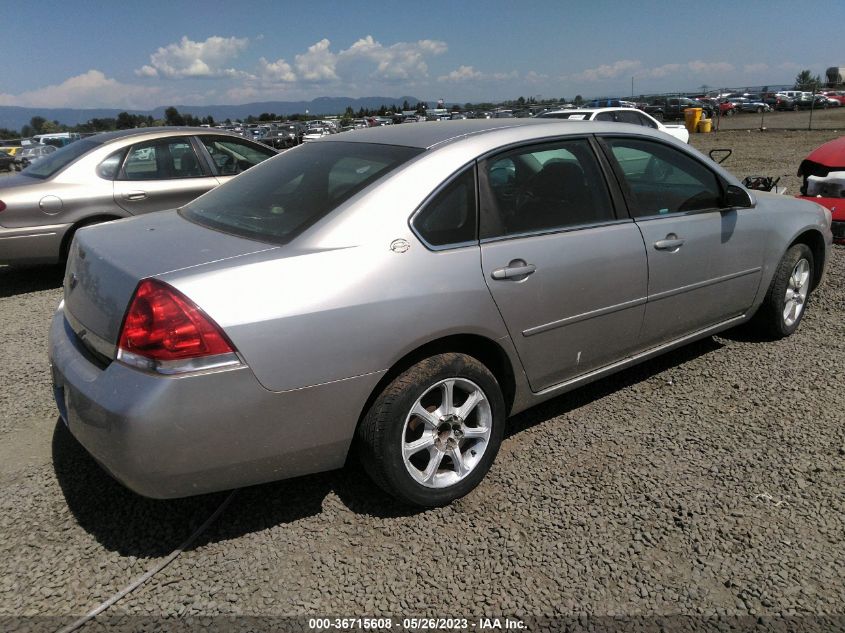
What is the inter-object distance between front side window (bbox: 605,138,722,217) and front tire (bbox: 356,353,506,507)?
4.57 feet

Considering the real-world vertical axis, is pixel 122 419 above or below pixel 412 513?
above

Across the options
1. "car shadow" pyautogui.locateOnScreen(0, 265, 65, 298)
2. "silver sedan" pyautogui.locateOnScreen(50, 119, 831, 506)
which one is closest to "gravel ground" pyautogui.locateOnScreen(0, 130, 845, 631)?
"silver sedan" pyautogui.locateOnScreen(50, 119, 831, 506)

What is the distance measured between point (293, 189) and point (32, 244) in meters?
4.43

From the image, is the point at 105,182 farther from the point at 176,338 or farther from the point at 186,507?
the point at 176,338

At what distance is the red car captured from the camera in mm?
6438

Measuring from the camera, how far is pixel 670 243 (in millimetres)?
3521

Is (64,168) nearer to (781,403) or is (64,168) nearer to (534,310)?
(534,310)

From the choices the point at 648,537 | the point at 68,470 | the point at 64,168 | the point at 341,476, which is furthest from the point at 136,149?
the point at 648,537

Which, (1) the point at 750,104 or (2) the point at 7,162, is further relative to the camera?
(1) the point at 750,104

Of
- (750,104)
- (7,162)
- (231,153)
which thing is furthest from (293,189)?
(750,104)

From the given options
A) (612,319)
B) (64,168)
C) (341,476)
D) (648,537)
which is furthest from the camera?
(64,168)

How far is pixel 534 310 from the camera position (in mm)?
2953

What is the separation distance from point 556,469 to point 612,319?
81cm

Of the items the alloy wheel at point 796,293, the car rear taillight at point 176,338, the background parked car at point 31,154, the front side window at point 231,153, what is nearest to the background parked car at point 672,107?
the background parked car at point 31,154
